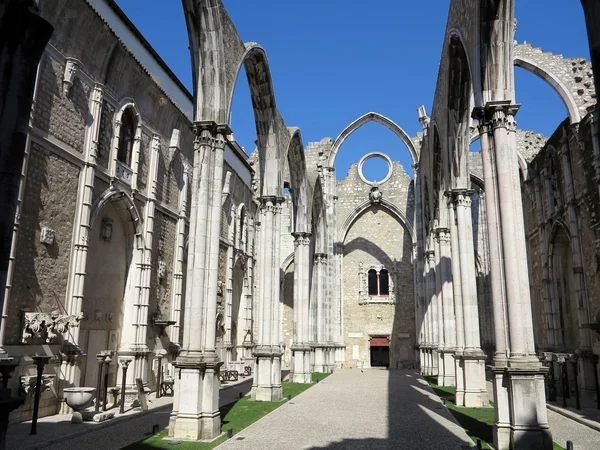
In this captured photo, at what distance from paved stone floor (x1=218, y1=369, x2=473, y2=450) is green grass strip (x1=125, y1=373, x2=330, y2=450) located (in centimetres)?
25

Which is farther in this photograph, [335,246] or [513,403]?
[335,246]

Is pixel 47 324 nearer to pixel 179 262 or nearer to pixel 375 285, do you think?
pixel 179 262

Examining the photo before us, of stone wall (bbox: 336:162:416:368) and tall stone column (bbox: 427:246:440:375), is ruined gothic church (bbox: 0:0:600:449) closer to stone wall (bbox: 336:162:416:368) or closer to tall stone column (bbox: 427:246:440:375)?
tall stone column (bbox: 427:246:440:375)

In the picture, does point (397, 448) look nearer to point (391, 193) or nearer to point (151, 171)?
point (151, 171)

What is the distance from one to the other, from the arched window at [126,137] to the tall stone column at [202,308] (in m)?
5.69

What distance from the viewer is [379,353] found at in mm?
33000

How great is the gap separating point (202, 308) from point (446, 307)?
9.90m

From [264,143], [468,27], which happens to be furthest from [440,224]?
[468,27]

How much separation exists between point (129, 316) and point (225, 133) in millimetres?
7587

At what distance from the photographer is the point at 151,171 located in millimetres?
16266

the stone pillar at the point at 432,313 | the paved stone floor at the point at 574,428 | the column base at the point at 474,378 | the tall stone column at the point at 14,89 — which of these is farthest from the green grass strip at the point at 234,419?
the stone pillar at the point at 432,313

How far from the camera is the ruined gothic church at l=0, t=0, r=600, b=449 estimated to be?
8992mm

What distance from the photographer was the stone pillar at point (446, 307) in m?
16.5

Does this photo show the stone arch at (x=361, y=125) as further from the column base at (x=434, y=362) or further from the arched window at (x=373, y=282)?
the column base at (x=434, y=362)
